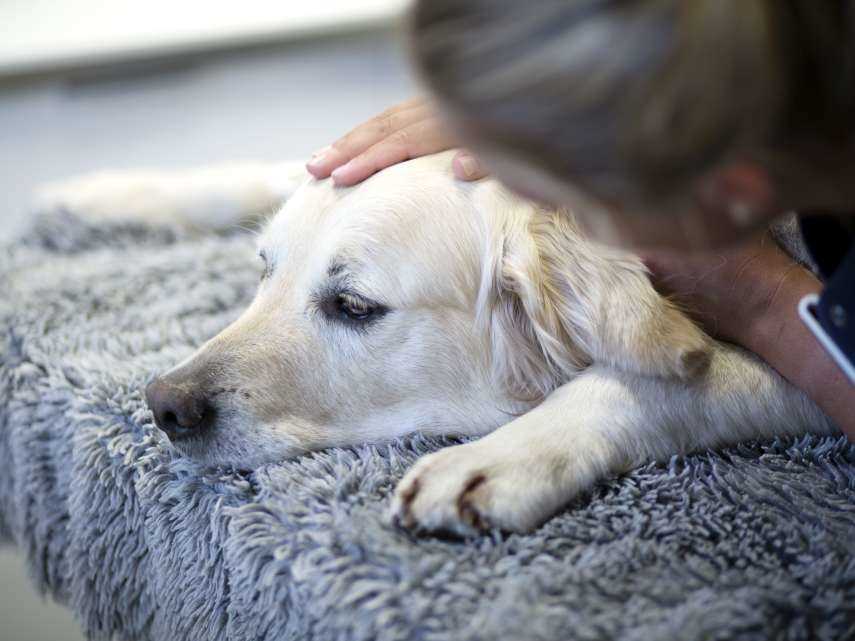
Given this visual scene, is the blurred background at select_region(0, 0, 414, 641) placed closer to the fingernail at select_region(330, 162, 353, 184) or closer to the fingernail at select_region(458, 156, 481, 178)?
the fingernail at select_region(330, 162, 353, 184)

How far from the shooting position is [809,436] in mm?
1135

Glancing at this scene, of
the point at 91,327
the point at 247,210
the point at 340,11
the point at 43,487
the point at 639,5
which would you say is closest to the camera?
the point at 639,5

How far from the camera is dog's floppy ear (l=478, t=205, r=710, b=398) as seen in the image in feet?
3.38

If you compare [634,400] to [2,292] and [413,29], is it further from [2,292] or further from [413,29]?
[2,292]

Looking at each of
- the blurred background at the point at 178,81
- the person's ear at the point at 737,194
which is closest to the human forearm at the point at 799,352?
the person's ear at the point at 737,194

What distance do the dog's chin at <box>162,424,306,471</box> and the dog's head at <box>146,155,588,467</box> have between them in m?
0.02

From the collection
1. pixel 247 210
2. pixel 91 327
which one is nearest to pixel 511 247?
pixel 91 327

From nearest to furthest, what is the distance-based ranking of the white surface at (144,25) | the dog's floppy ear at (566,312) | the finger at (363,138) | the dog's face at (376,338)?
the dog's floppy ear at (566,312) < the dog's face at (376,338) < the finger at (363,138) < the white surface at (144,25)

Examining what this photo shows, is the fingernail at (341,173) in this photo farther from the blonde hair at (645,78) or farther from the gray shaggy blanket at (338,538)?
the blonde hair at (645,78)

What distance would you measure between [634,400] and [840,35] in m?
0.54

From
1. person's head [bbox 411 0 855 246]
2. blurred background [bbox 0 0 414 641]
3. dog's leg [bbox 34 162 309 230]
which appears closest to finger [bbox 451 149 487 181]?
person's head [bbox 411 0 855 246]

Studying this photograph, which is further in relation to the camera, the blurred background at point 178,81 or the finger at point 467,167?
the blurred background at point 178,81

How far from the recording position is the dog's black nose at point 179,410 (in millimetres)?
1106

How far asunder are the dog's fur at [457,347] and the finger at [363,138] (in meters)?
0.06
